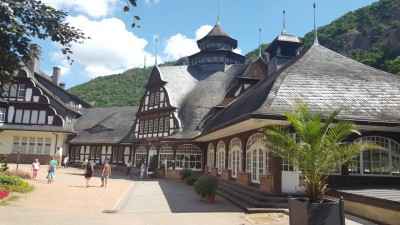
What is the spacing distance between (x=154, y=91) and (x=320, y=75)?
70.5 ft

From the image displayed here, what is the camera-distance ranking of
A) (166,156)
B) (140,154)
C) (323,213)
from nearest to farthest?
(323,213) < (166,156) < (140,154)

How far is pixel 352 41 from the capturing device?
230 feet

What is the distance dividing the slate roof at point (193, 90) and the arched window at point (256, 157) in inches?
496

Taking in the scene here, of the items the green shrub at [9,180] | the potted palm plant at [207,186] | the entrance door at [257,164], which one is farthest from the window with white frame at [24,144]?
the entrance door at [257,164]

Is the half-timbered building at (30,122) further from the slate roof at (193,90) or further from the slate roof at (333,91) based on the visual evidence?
the slate roof at (333,91)

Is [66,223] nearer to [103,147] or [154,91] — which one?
[154,91]

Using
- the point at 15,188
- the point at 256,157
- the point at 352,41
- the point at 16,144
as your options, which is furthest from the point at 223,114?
the point at 352,41

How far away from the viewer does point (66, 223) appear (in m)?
9.52

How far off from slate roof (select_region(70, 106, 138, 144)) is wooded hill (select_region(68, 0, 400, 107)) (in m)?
31.7

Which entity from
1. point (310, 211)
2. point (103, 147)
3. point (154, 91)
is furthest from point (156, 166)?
point (310, 211)

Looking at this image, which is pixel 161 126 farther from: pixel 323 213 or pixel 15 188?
pixel 323 213

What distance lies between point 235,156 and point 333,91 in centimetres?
649

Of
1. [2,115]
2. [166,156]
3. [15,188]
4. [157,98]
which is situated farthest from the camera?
[2,115]

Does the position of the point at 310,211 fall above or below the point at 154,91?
below
